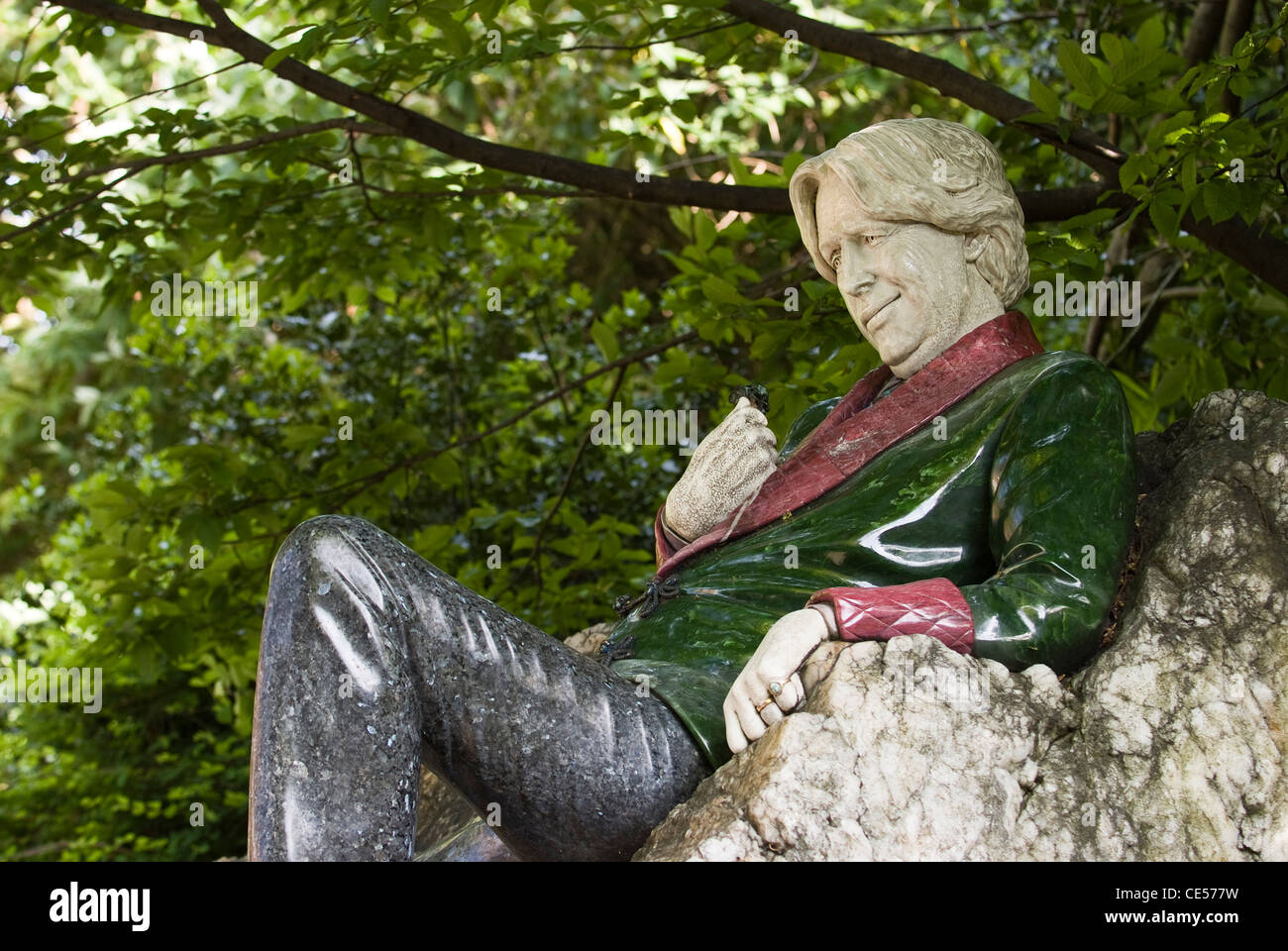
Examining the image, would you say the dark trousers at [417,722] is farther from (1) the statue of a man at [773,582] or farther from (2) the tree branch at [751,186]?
(2) the tree branch at [751,186]

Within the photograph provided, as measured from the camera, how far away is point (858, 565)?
10.6 feet

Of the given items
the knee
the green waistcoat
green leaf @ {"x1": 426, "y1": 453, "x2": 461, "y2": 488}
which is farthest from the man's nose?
green leaf @ {"x1": 426, "y1": 453, "x2": 461, "y2": 488}

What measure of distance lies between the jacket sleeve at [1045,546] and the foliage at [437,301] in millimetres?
1068

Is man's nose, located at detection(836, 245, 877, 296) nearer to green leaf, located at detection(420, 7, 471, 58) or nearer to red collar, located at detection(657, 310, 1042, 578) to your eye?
red collar, located at detection(657, 310, 1042, 578)

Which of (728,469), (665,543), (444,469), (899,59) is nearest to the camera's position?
(728,469)

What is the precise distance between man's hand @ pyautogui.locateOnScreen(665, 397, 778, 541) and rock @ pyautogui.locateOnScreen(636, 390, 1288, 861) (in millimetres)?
804

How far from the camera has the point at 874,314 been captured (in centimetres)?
349

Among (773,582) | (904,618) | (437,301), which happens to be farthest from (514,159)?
(437,301)

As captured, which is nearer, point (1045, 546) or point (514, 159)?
point (1045, 546)

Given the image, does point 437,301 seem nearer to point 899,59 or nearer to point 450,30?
point 450,30

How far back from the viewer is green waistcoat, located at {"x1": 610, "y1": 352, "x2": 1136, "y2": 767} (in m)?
2.88

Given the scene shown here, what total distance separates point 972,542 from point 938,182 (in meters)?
0.78

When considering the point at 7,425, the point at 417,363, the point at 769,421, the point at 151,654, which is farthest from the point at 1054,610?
the point at 7,425
